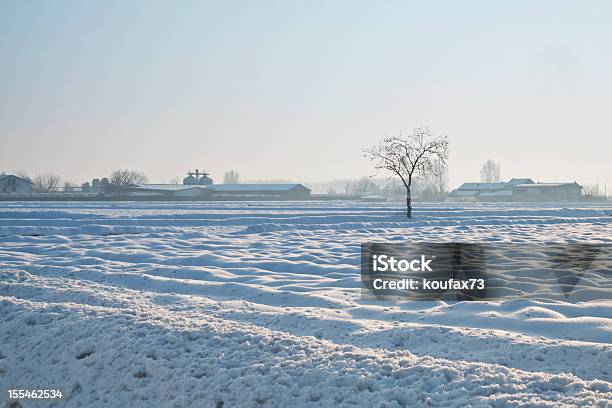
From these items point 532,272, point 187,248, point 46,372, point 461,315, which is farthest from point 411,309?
point 187,248

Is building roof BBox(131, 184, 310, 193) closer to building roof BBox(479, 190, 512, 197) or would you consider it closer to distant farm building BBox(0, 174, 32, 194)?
distant farm building BBox(0, 174, 32, 194)

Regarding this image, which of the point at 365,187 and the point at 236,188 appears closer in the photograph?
the point at 236,188

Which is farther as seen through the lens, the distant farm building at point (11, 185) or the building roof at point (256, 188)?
the building roof at point (256, 188)

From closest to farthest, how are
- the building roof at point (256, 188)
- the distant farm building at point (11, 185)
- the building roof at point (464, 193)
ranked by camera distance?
1. the distant farm building at point (11, 185)
2. the building roof at point (256, 188)
3. the building roof at point (464, 193)

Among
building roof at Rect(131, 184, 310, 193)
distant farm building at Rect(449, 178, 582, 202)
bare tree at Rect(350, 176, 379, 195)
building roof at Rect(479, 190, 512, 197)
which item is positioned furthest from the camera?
bare tree at Rect(350, 176, 379, 195)

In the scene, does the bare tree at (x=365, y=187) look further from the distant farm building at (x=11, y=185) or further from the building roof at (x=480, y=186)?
the distant farm building at (x=11, y=185)

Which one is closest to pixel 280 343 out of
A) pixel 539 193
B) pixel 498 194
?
pixel 539 193

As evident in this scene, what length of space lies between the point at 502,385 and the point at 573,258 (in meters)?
9.37

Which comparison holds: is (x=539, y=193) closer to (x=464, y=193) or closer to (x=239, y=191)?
(x=464, y=193)

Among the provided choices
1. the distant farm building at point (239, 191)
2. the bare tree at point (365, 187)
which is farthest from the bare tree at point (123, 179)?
the bare tree at point (365, 187)

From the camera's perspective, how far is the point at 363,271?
38.2 feet

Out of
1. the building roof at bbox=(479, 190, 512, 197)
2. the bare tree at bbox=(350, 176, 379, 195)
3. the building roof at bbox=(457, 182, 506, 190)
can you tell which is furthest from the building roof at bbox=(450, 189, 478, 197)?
the bare tree at bbox=(350, 176, 379, 195)

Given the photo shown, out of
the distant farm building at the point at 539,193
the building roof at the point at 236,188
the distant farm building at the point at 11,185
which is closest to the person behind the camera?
the distant farm building at the point at 11,185

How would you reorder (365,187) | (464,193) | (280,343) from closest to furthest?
(280,343)
(464,193)
(365,187)
